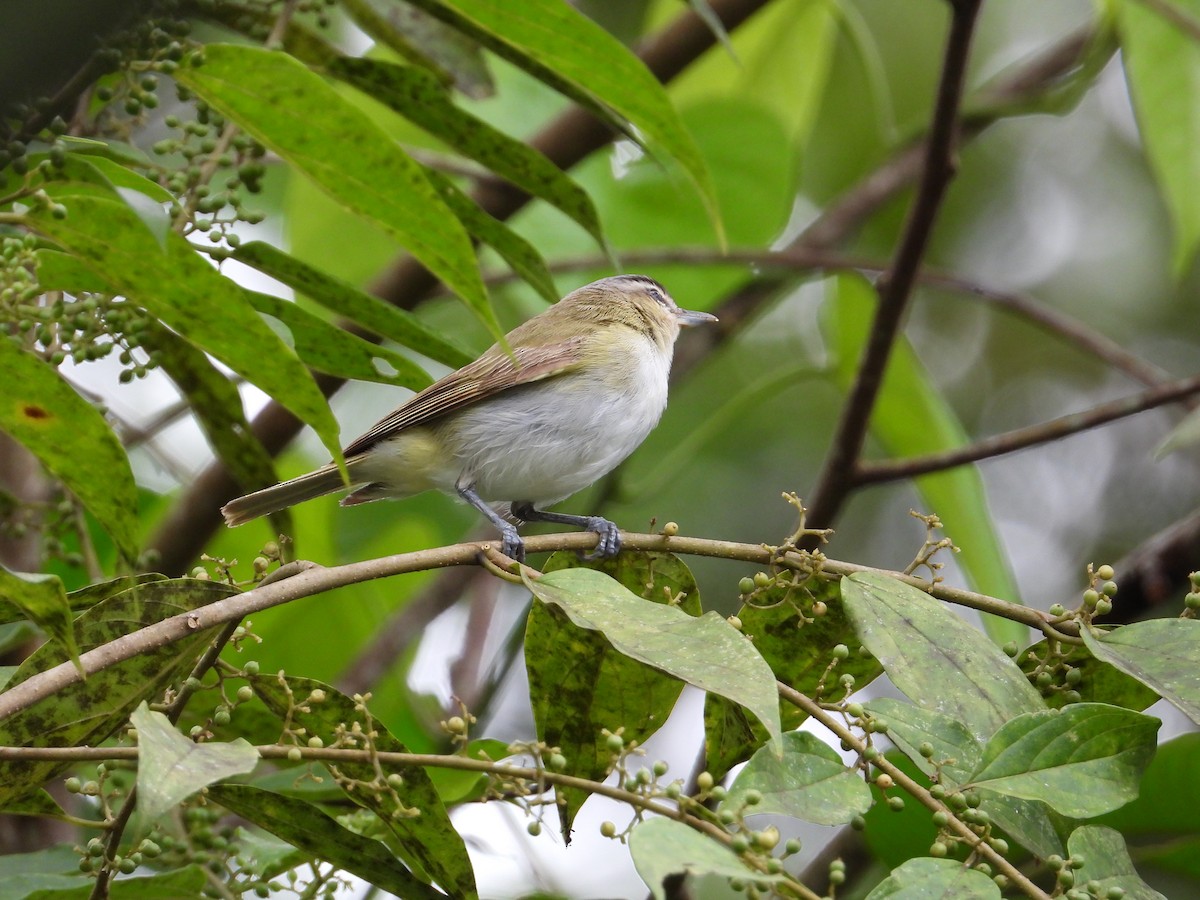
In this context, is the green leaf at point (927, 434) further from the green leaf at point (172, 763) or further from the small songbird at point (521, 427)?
the green leaf at point (172, 763)

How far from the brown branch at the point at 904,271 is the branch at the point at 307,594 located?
1414 millimetres

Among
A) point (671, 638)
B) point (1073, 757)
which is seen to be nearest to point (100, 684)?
point (671, 638)

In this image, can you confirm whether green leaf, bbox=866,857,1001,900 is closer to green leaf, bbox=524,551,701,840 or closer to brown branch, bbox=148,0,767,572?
green leaf, bbox=524,551,701,840

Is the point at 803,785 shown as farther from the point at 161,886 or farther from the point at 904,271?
the point at 904,271

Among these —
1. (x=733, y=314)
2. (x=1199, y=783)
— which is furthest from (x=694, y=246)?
(x=1199, y=783)

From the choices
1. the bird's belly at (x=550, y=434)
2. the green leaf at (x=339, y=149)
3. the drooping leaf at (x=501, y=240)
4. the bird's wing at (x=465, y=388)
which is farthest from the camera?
the bird's belly at (x=550, y=434)

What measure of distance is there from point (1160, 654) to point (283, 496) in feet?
7.08

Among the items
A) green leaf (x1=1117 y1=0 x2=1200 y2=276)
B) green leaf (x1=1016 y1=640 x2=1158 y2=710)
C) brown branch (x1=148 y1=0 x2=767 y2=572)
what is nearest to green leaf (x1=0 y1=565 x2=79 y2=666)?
green leaf (x1=1016 y1=640 x2=1158 y2=710)

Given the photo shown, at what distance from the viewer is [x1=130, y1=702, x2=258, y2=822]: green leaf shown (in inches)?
51.1

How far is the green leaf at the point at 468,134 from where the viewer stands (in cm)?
254

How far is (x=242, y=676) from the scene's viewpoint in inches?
73.0

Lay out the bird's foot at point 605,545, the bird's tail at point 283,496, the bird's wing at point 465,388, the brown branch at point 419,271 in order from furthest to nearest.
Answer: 1. the bird's wing at point 465,388
2. the brown branch at point 419,271
3. the bird's tail at point 283,496
4. the bird's foot at point 605,545

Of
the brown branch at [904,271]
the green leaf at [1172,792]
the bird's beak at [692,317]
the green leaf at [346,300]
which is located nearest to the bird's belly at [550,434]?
the brown branch at [904,271]

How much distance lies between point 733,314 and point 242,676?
354 cm
